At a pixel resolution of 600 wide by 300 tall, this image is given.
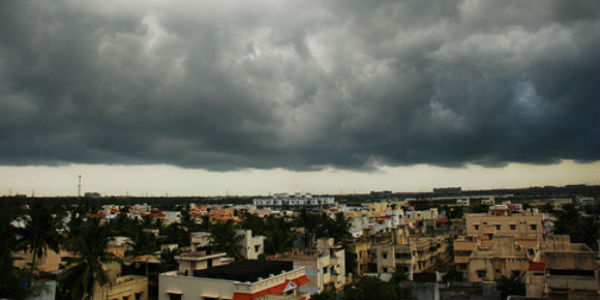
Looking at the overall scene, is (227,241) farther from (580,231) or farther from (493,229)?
(580,231)

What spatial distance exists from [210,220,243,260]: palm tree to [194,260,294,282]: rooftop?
45.8 feet

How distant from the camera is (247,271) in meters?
33.3

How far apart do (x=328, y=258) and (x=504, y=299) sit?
56.5ft

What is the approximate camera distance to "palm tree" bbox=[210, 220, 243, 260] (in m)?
51.5

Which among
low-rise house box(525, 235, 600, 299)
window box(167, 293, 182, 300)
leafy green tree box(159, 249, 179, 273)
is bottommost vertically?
window box(167, 293, 182, 300)

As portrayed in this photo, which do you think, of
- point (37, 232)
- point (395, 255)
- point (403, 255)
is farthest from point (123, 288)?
point (403, 255)

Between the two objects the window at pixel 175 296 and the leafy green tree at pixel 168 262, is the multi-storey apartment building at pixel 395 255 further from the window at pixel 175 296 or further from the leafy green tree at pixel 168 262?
the window at pixel 175 296

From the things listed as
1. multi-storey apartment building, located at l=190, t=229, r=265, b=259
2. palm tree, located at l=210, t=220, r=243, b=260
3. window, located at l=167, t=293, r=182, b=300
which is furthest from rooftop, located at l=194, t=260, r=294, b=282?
multi-storey apartment building, located at l=190, t=229, r=265, b=259

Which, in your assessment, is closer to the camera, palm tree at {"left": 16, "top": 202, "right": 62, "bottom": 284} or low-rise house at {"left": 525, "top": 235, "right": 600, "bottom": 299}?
low-rise house at {"left": 525, "top": 235, "right": 600, "bottom": 299}

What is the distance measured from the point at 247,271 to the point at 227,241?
1991 cm

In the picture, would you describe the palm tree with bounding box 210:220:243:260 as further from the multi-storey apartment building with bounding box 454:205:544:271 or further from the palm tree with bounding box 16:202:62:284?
the multi-storey apartment building with bounding box 454:205:544:271

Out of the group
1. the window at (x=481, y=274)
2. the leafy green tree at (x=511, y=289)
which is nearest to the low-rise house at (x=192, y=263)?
the leafy green tree at (x=511, y=289)

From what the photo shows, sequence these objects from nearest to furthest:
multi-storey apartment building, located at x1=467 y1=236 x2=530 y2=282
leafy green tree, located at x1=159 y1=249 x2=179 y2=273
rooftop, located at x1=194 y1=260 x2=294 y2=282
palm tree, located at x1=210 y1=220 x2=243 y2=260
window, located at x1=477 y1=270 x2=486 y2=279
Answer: rooftop, located at x1=194 y1=260 x2=294 y2=282 < leafy green tree, located at x1=159 y1=249 x2=179 y2=273 < multi-storey apartment building, located at x1=467 y1=236 x2=530 y2=282 < window, located at x1=477 y1=270 x2=486 y2=279 < palm tree, located at x1=210 y1=220 x2=243 y2=260

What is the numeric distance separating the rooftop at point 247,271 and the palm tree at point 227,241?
13974 mm
